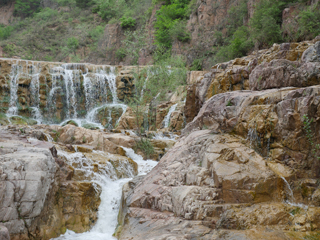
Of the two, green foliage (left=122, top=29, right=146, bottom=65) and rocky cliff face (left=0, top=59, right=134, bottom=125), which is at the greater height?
green foliage (left=122, top=29, right=146, bottom=65)

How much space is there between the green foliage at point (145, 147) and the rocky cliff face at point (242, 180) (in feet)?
18.2

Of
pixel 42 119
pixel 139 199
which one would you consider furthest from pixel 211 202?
pixel 42 119

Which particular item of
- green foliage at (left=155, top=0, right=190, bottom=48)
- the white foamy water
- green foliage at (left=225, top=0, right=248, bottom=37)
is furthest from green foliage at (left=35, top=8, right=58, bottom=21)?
the white foamy water

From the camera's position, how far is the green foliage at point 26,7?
155 ft

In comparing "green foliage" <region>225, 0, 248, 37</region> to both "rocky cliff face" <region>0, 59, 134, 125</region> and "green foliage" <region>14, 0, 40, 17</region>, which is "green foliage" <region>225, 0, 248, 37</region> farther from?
"green foliage" <region>14, 0, 40, 17</region>

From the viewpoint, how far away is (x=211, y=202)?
18.0 ft

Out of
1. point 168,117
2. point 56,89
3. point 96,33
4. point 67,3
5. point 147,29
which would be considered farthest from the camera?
point 67,3

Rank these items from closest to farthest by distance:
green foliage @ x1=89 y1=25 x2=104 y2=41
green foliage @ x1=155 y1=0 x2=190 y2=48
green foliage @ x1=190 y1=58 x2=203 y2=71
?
green foliage @ x1=190 y1=58 x2=203 y2=71
green foliage @ x1=155 y1=0 x2=190 y2=48
green foliage @ x1=89 y1=25 x2=104 y2=41

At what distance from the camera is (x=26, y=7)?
47.7m

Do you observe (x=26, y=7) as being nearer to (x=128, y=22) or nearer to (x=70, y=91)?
(x=128, y=22)

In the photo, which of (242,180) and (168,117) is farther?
(168,117)

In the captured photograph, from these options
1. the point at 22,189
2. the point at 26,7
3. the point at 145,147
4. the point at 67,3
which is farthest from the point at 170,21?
the point at 26,7

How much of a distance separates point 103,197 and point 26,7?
163ft

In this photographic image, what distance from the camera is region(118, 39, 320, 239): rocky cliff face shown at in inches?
195
